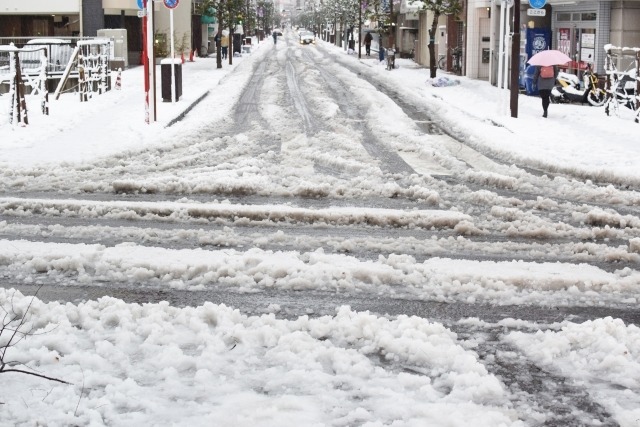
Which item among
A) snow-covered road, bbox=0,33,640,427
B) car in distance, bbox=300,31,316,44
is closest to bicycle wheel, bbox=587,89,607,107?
snow-covered road, bbox=0,33,640,427

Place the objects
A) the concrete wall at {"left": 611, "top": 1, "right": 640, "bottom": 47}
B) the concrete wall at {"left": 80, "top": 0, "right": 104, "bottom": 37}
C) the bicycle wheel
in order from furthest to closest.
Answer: the concrete wall at {"left": 80, "top": 0, "right": 104, "bottom": 37} < the concrete wall at {"left": 611, "top": 1, "right": 640, "bottom": 47} < the bicycle wheel

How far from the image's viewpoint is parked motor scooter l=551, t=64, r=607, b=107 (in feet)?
77.5

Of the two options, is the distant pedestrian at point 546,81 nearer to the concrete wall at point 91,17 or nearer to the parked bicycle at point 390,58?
the parked bicycle at point 390,58

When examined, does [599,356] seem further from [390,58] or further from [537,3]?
[390,58]

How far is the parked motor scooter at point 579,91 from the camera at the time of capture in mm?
23609

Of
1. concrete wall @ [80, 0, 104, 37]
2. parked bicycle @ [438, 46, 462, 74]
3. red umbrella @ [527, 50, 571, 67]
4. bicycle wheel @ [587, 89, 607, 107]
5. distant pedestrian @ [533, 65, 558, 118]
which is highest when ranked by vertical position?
concrete wall @ [80, 0, 104, 37]

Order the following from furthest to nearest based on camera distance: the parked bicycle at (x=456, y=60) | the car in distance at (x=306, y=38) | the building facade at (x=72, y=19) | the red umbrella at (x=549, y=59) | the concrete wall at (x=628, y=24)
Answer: the car in distance at (x=306, y=38), the building facade at (x=72, y=19), the parked bicycle at (x=456, y=60), the concrete wall at (x=628, y=24), the red umbrella at (x=549, y=59)

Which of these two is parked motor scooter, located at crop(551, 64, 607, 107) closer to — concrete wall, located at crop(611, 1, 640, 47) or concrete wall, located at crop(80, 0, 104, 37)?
concrete wall, located at crop(611, 1, 640, 47)

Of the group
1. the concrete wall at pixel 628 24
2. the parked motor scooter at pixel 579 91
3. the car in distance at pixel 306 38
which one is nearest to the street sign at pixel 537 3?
the parked motor scooter at pixel 579 91

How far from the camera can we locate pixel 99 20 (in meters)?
45.2

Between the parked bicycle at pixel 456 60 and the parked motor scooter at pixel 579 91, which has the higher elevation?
the parked bicycle at pixel 456 60

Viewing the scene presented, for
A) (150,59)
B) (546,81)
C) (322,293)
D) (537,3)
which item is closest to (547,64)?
(546,81)

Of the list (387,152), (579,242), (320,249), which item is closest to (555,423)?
(320,249)

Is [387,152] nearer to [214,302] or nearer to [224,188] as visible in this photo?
[224,188]
